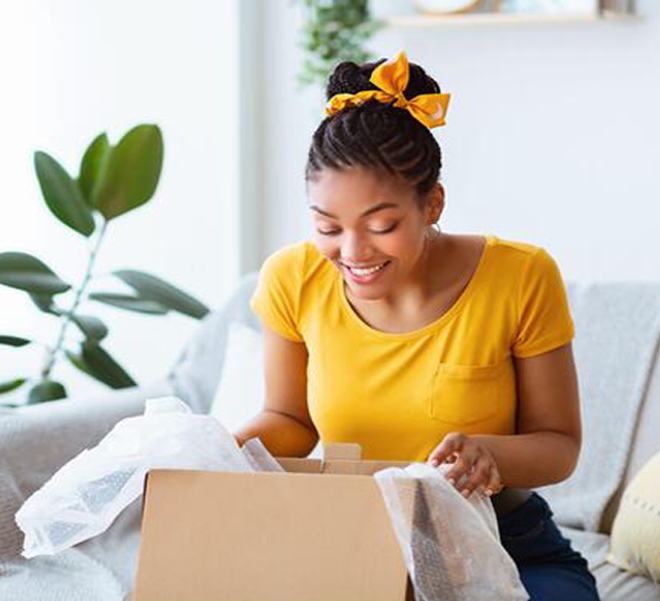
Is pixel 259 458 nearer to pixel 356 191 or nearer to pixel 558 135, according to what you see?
pixel 356 191

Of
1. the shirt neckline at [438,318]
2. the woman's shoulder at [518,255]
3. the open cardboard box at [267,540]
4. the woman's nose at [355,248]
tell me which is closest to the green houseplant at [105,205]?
the shirt neckline at [438,318]

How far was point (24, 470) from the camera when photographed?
216cm

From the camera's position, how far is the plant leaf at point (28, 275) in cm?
256

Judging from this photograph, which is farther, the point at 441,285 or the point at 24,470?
the point at 24,470

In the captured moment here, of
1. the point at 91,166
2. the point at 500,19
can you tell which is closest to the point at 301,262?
the point at 91,166

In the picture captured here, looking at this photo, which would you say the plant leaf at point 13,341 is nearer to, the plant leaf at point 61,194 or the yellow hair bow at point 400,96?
the plant leaf at point 61,194

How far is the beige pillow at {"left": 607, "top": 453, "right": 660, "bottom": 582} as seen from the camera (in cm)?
210

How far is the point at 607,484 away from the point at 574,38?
1238mm

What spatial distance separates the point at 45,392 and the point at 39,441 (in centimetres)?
57

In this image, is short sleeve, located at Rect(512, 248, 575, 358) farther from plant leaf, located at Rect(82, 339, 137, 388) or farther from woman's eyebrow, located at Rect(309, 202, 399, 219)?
plant leaf, located at Rect(82, 339, 137, 388)

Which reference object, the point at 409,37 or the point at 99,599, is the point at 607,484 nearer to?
the point at 99,599

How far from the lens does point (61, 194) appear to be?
271 centimetres

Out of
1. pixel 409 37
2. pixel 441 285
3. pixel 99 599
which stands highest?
pixel 409 37

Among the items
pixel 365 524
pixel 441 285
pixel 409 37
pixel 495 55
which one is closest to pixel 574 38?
pixel 495 55
